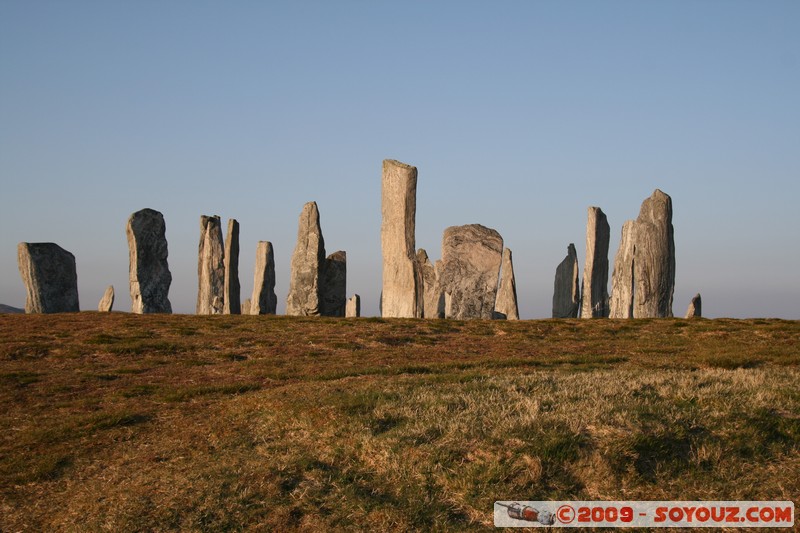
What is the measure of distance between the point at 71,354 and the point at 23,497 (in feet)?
32.1

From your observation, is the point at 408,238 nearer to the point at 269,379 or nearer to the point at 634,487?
the point at 269,379

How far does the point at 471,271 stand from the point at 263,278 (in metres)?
12.2

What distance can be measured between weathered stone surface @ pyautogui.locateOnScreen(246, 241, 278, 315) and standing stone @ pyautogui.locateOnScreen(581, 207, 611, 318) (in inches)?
599

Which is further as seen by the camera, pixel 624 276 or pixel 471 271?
pixel 624 276

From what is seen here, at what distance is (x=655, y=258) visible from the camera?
29.5 meters

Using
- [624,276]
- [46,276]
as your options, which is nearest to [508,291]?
[624,276]

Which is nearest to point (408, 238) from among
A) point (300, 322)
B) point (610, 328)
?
point (300, 322)

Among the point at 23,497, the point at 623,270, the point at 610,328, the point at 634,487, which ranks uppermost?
the point at 623,270

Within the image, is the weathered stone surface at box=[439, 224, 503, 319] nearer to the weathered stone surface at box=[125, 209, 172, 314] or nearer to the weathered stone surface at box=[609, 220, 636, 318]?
the weathered stone surface at box=[609, 220, 636, 318]

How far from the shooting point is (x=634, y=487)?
802cm

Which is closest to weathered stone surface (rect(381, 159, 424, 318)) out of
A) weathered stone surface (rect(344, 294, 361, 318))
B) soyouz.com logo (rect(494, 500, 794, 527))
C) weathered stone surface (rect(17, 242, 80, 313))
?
weathered stone surface (rect(344, 294, 361, 318))

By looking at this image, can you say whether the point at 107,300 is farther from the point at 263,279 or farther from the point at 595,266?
the point at 595,266

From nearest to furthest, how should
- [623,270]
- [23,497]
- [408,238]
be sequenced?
[23,497]
[408,238]
[623,270]

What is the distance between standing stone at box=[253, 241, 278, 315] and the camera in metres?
36.7
